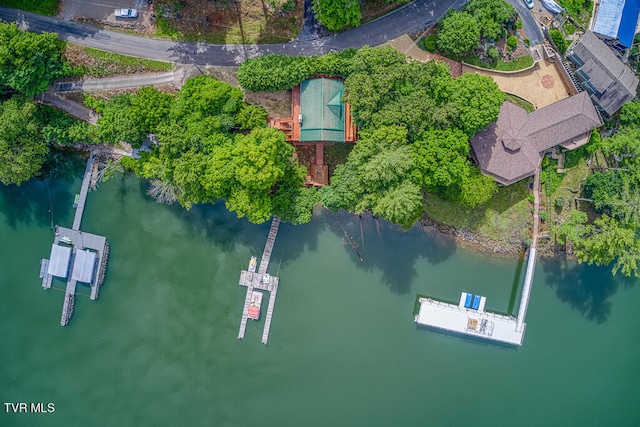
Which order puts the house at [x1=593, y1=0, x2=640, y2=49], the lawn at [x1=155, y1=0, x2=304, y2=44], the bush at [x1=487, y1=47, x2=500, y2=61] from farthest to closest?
the lawn at [x1=155, y1=0, x2=304, y2=44] → the house at [x1=593, y1=0, x2=640, y2=49] → the bush at [x1=487, y1=47, x2=500, y2=61]

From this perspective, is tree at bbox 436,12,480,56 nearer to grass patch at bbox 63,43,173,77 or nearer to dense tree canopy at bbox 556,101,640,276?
dense tree canopy at bbox 556,101,640,276

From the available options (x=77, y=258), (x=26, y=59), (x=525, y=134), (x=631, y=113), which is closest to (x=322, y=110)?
(x=525, y=134)

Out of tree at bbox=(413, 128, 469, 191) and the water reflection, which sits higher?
tree at bbox=(413, 128, 469, 191)

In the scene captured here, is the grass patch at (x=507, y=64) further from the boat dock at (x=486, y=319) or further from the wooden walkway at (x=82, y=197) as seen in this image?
the wooden walkway at (x=82, y=197)

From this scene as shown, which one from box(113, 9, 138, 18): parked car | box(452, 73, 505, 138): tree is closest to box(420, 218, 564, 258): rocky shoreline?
box(452, 73, 505, 138): tree

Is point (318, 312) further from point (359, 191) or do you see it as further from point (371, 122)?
point (371, 122)

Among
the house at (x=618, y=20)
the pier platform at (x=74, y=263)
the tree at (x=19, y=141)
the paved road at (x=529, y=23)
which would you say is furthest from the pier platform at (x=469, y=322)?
the tree at (x=19, y=141)

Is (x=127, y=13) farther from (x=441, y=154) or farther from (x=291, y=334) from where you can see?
(x=291, y=334)
